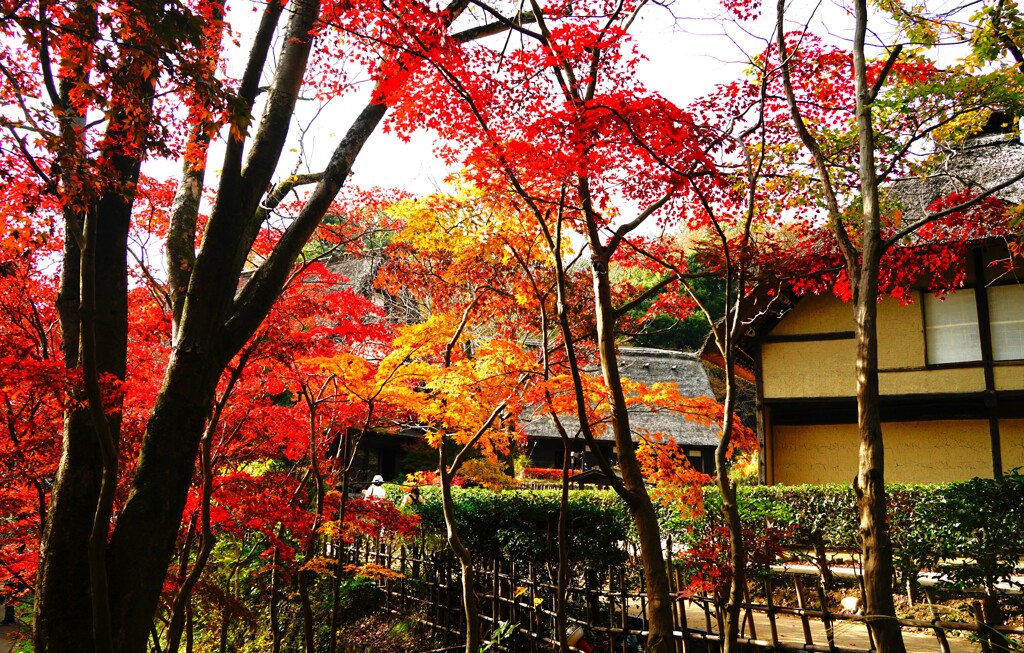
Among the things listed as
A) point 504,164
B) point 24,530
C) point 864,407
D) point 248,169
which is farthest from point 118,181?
point 864,407

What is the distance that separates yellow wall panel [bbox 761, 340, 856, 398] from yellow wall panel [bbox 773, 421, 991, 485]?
2.74 ft

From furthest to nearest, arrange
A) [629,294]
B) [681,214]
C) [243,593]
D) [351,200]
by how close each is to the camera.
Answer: [243,593], [351,200], [629,294], [681,214]

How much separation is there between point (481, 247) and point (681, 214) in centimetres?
244

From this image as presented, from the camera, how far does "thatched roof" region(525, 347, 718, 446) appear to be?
65.2 ft

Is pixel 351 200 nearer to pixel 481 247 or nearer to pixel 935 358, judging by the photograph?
pixel 481 247

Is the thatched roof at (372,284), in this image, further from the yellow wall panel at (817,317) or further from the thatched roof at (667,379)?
the yellow wall panel at (817,317)

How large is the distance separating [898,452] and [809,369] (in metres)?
1.98

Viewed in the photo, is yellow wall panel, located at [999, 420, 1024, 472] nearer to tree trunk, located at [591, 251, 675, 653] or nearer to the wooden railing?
the wooden railing

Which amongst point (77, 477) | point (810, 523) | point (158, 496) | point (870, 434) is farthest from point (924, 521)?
point (77, 477)

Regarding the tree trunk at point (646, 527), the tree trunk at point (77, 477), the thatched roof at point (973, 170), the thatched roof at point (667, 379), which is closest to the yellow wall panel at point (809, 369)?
the thatched roof at point (973, 170)

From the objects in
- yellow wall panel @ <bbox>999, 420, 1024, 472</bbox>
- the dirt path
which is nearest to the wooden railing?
the dirt path

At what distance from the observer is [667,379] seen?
21.9 metres

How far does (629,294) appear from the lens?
347 inches

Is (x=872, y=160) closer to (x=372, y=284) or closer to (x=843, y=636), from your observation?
(x=843, y=636)
